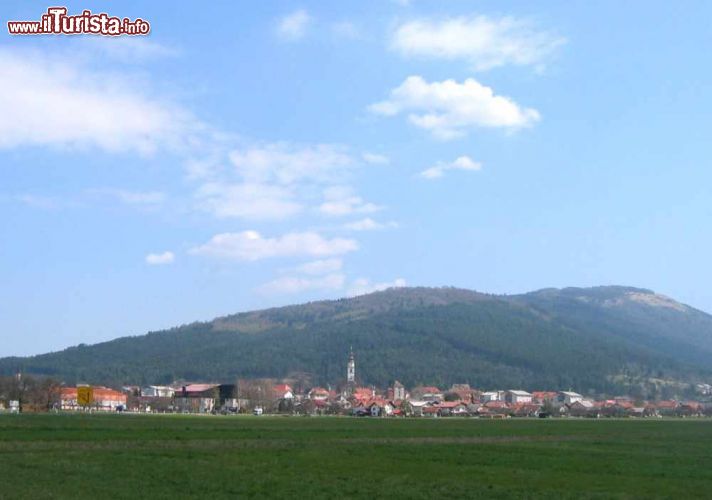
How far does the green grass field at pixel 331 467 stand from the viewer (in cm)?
2589

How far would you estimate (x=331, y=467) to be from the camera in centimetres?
3347

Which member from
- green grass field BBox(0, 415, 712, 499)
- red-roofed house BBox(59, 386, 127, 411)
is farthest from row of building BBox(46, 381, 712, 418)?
green grass field BBox(0, 415, 712, 499)

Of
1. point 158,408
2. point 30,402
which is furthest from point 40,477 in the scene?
point 158,408

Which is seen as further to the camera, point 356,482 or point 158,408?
point 158,408

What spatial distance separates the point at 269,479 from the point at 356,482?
2700 mm

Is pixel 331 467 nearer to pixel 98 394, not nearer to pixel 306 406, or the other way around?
pixel 306 406

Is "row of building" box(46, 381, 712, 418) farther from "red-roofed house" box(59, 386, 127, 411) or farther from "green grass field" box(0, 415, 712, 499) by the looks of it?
"green grass field" box(0, 415, 712, 499)

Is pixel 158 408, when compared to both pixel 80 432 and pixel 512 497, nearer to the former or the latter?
pixel 80 432

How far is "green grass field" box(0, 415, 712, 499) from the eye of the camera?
25.9 m

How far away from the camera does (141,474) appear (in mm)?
29172

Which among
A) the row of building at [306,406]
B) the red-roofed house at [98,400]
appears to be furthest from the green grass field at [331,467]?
the row of building at [306,406]

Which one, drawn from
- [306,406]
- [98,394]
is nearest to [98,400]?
[98,394]

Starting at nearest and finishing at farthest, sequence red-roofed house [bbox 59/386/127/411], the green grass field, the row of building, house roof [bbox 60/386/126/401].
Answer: the green grass field, red-roofed house [bbox 59/386/127/411], house roof [bbox 60/386/126/401], the row of building

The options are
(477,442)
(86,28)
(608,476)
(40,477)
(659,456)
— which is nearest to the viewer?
(40,477)
